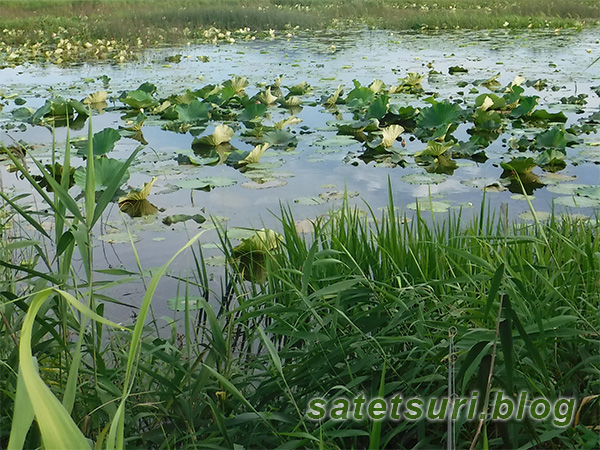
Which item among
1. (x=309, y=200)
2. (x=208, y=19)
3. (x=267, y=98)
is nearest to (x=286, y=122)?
(x=267, y=98)

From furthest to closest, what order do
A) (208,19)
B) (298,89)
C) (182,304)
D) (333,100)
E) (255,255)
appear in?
1. (208,19)
2. (298,89)
3. (333,100)
4. (255,255)
5. (182,304)

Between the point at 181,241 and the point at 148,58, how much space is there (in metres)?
7.46

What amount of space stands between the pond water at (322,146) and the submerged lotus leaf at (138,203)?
0.06 meters

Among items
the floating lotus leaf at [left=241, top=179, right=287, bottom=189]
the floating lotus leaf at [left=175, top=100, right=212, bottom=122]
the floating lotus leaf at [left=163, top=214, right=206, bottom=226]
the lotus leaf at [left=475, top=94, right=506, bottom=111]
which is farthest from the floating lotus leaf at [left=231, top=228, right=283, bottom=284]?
the lotus leaf at [left=475, top=94, right=506, bottom=111]

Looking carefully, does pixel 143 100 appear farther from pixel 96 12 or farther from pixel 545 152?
pixel 96 12

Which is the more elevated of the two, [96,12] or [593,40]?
[96,12]

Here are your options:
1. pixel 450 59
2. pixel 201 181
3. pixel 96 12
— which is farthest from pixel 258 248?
pixel 96 12

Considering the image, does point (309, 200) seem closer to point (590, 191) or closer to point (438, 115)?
point (590, 191)

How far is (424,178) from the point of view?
3332 mm

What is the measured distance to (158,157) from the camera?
13.1 feet

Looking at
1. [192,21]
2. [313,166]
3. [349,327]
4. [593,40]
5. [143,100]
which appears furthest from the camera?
[192,21]

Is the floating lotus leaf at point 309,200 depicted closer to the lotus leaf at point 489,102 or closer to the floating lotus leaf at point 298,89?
the lotus leaf at point 489,102

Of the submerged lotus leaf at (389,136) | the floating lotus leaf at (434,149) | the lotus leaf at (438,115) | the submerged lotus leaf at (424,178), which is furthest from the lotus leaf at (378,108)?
the submerged lotus leaf at (424,178)

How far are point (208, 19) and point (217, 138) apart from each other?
452 inches
